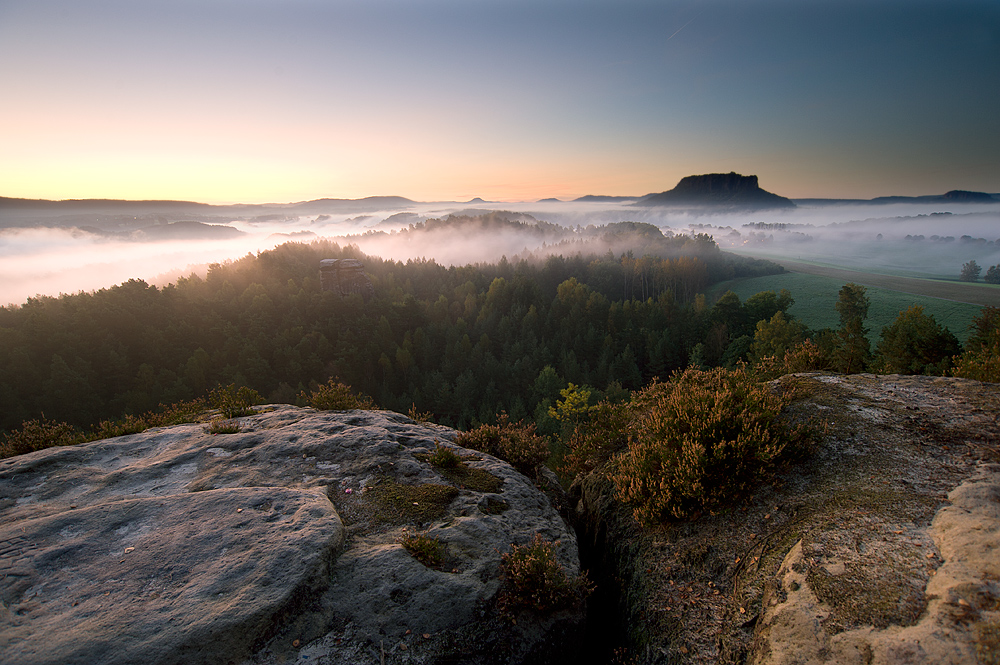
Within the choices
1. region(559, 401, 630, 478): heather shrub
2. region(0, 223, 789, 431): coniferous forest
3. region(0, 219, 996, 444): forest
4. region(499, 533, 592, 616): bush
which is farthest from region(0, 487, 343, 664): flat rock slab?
region(0, 223, 789, 431): coniferous forest

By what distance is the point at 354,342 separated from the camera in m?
70.4

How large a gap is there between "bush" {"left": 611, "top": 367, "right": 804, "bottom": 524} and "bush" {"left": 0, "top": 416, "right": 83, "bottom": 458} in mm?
14249

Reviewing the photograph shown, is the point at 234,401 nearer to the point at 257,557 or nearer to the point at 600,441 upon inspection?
the point at 257,557

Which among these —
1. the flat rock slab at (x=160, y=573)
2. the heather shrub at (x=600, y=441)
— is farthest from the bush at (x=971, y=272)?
the flat rock slab at (x=160, y=573)

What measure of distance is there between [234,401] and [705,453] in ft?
44.4

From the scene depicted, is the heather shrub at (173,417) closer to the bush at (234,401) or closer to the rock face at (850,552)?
the bush at (234,401)

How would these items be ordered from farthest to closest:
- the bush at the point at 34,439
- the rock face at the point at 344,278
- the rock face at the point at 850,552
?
1. the rock face at the point at 344,278
2. the bush at the point at 34,439
3. the rock face at the point at 850,552

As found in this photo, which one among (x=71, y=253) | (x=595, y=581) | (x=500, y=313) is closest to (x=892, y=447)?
(x=595, y=581)

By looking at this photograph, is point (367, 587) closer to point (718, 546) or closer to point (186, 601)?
point (186, 601)

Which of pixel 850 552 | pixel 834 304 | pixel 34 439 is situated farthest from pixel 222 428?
pixel 834 304

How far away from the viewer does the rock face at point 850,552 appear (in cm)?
432

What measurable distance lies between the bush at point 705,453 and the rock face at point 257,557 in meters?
2.01

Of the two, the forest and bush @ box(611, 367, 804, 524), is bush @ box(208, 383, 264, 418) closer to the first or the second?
bush @ box(611, 367, 804, 524)

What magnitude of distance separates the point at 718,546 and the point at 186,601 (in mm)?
8094
